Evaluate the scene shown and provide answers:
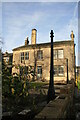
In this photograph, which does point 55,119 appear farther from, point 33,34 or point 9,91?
point 33,34

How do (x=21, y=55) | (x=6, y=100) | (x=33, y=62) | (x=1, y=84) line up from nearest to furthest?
(x=1, y=84)
(x=6, y=100)
(x=33, y=62)
(x=21, y=55)

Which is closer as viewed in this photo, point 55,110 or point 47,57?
point 55,110

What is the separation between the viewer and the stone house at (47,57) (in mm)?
19062

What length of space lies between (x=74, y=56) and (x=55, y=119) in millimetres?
17685

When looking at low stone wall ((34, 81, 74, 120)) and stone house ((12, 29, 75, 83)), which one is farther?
stone house ((12, 29, 75, 83))

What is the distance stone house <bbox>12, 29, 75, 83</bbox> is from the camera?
62.5 ft

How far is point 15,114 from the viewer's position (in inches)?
127

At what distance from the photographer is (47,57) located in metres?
20.9

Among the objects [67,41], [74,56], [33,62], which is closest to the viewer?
[74,56]

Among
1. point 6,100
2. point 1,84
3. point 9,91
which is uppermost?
point 1,84

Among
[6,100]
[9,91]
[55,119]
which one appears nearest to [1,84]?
[9,91]

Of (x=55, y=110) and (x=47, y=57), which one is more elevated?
(x=47, y=57)

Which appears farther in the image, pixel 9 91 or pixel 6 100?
pixel 6 100

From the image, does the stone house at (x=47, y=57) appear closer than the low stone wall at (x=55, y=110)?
No
